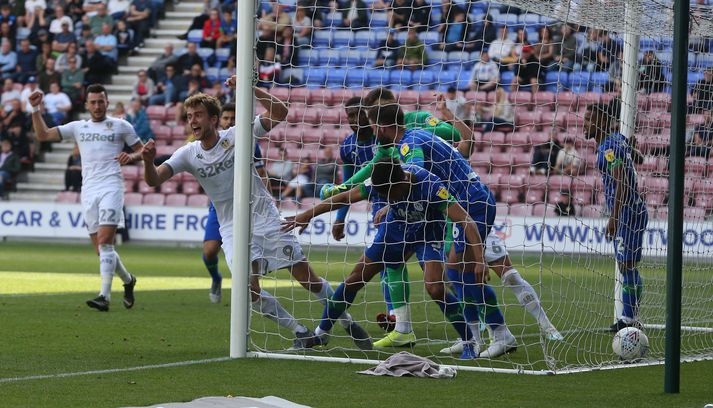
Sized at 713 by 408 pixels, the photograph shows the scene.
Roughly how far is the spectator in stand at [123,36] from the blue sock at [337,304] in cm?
2148

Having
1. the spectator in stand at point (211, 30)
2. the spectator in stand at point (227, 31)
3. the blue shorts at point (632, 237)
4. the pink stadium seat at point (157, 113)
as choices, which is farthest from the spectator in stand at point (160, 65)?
the blue shorts at point (632, 237)

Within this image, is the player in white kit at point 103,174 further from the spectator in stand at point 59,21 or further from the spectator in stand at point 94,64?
the spectator in stand at point 59,21

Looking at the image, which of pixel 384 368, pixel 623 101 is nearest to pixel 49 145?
pixel 623 101

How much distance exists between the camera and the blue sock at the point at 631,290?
10.6m

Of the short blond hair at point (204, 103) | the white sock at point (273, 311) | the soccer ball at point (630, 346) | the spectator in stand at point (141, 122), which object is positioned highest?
the spectator in stand at point (141, 122)

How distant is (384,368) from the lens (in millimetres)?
7637

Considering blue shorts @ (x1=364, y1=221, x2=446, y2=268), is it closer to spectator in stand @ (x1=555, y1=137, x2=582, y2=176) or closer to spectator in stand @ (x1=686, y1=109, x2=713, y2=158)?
spectator in stand @ (x1=555, y1=137, x2=582, y2=176)

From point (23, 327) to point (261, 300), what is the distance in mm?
2516

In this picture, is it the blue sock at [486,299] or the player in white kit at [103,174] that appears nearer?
the blue sock at [486,299]

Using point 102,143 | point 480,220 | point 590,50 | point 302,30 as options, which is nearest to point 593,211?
point 480,220

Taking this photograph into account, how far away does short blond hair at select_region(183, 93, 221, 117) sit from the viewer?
9.08 m

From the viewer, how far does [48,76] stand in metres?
27.9

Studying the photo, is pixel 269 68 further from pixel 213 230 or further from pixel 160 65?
pixel 213 230

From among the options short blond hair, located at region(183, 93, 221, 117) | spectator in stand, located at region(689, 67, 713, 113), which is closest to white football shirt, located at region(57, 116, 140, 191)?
→ short blond hair, located at region(183, 93, 221, 117)
